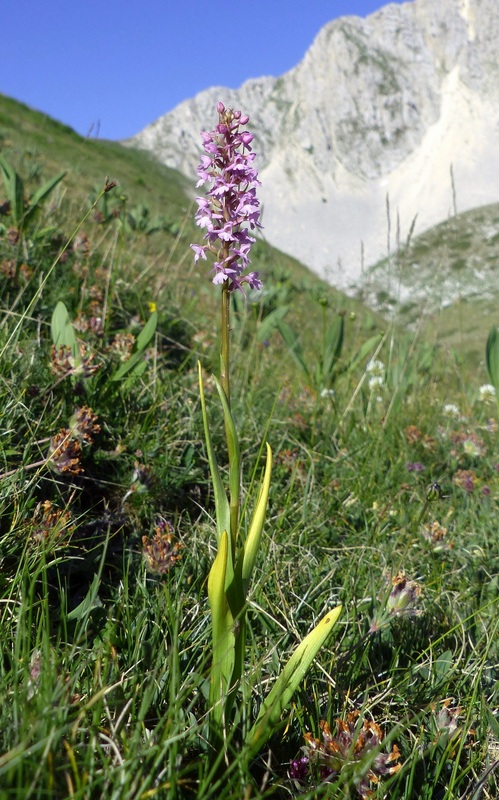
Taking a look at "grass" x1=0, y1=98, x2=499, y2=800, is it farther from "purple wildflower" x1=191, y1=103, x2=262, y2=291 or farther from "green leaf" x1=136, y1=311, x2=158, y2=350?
"purple wildflower" x1=191, y1=103, x2=262, y2=291

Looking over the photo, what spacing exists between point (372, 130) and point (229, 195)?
114m

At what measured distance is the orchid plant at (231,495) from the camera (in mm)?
1120

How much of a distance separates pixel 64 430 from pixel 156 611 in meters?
0.72

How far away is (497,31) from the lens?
93.1 meters

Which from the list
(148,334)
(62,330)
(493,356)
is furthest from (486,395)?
(62,330)

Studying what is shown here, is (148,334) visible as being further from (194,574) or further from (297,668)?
(297,668)

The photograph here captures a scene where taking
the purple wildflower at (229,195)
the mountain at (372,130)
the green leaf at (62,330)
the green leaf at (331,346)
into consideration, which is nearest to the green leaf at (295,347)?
the green leaf at (331,346)

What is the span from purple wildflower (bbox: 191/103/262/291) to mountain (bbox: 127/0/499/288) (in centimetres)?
8842

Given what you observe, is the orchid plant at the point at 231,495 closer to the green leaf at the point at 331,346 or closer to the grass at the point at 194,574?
the grass at the point at 194,574

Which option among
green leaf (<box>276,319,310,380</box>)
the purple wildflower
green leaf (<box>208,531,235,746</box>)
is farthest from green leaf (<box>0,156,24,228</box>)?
green leaf (<box>208,531,235,746</box>)

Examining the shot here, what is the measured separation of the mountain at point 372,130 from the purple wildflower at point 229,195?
88417 mm

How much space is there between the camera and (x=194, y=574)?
166 cm

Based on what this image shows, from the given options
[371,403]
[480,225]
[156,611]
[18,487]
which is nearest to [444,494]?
[371,403]

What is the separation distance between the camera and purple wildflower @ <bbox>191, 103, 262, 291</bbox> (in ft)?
3.86
